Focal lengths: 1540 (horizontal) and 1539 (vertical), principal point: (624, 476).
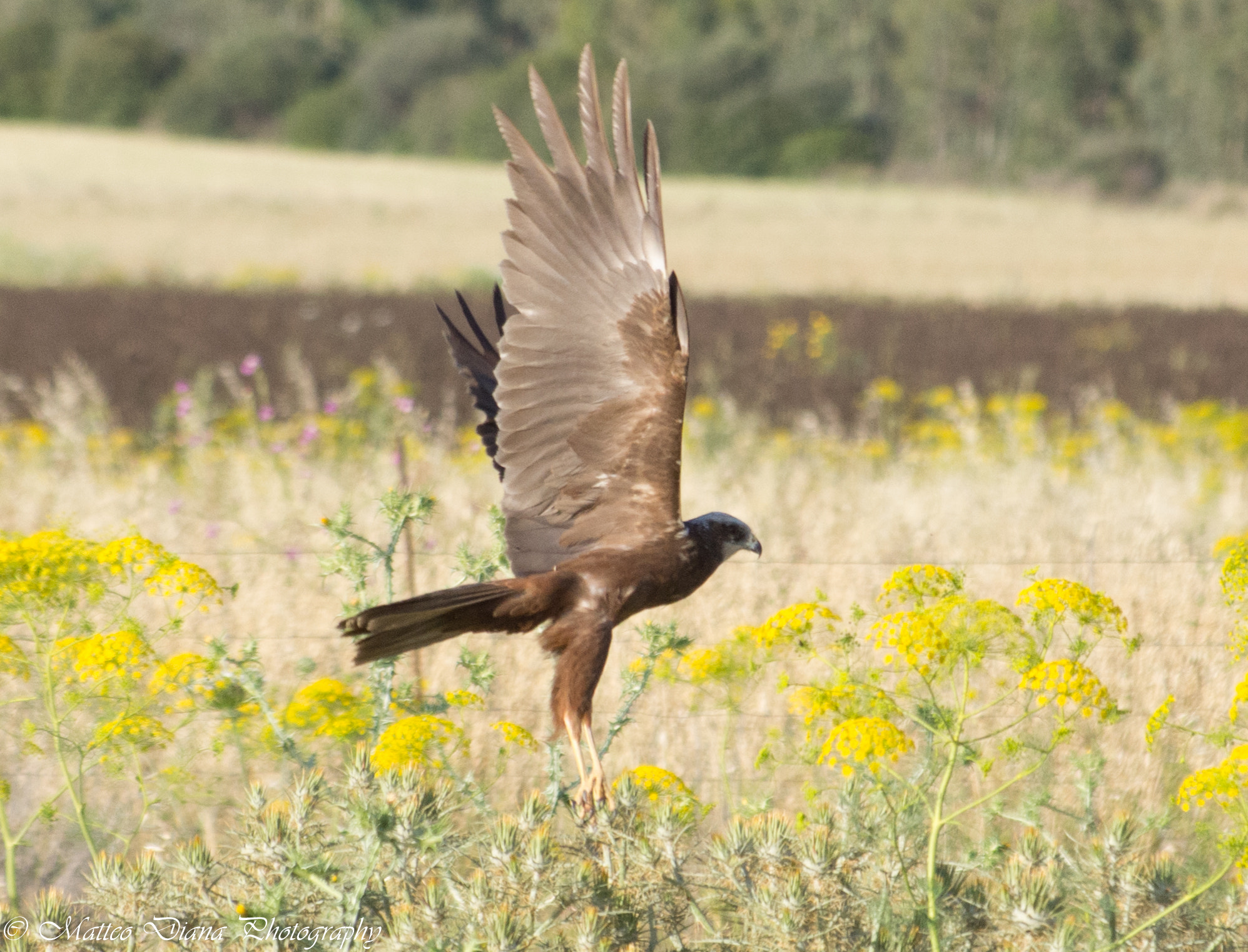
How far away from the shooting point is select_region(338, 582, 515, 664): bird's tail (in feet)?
8.70

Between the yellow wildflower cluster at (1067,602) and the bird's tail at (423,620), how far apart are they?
3.31ft

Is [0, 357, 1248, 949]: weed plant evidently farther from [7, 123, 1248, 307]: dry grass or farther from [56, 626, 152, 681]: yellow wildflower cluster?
[7, 123, 1248, 307]: dry grass

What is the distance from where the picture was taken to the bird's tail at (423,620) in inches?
104

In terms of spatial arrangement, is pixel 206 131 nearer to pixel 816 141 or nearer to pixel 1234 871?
pixel 816 141

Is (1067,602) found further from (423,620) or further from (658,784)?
(423,620)

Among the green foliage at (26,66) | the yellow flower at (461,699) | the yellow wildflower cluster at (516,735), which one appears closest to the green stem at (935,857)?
the yellow wildflower cluster at (516,735)

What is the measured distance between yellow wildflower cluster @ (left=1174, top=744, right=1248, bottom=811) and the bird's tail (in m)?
1.28

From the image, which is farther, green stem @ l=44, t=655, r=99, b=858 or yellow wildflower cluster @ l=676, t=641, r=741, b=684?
yellow wildflower cluster @ l=676, t=641, r=741, b=684

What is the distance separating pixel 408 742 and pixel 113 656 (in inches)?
21.5

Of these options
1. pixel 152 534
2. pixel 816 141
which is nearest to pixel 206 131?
pixel 816 141

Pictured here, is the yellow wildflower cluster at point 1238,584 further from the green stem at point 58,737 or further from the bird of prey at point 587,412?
the green stem at point 58,737

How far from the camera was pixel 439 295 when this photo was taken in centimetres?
1270

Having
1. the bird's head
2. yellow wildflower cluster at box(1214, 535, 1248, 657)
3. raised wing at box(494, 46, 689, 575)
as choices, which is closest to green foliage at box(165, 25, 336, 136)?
raised wing at box(494, 46, 689, 575)

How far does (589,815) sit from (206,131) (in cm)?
5374
